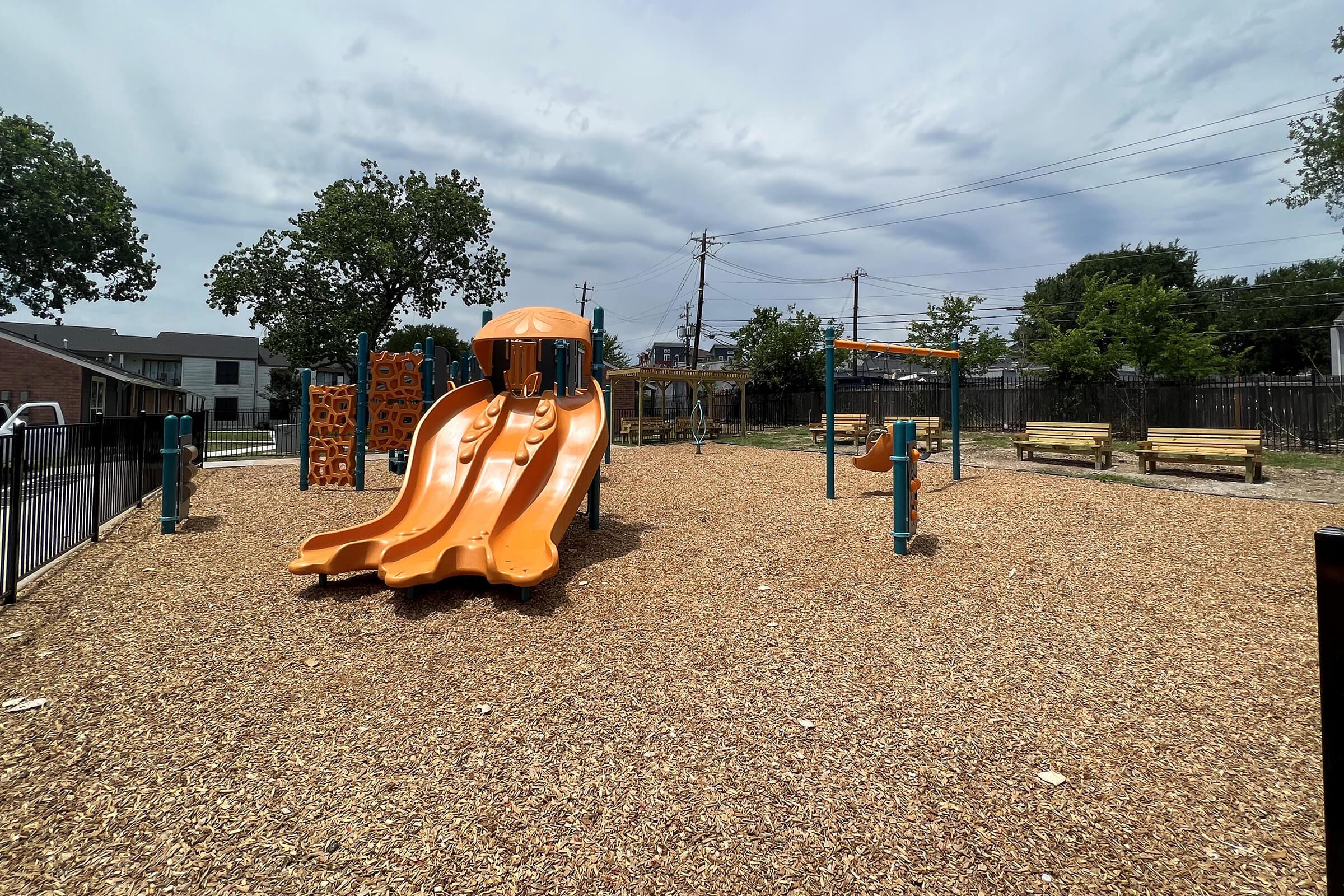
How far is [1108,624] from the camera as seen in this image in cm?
492

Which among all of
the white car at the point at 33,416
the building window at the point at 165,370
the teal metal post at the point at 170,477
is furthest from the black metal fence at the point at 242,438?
the building window at the point at 165,370

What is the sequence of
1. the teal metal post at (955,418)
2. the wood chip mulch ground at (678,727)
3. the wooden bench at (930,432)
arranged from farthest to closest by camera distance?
1. the wooden bench at (930,432)
2. the teal metal post at (955,418)
3. the wood chip mulch ground at (678,727)

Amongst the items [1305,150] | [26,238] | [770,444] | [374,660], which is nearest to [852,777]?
[374,660]

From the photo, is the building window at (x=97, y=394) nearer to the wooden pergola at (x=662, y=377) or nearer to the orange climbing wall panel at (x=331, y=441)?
the wooden pergola at (x=662, y=377)

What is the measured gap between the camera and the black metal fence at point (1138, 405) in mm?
17203

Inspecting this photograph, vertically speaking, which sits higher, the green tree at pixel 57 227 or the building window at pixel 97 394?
the green tree at pixel 57 227

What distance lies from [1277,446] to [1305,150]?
28.5 feet

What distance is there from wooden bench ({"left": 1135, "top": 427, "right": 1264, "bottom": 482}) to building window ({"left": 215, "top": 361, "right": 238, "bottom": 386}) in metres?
56.5

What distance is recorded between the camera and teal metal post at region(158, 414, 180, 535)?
301 inches

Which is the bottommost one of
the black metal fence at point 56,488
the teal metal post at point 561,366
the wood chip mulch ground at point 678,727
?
the wood chip mulch ground at point 678,727

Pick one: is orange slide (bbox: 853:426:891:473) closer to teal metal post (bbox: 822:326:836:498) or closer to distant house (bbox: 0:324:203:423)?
teal metal post (bbox: 822:326:836:498)

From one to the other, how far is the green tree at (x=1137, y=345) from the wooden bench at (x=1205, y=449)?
11.9 m

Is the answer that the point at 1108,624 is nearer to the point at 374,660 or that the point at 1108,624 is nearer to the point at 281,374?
the point at 374,660

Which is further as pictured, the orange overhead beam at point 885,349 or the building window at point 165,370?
the building window at point 165,370
